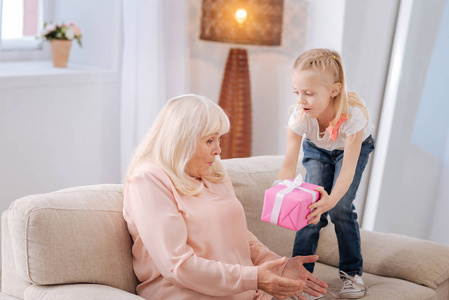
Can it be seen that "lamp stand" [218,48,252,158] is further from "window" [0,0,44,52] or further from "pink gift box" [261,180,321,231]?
"pink gift box" [261,180,321,231]

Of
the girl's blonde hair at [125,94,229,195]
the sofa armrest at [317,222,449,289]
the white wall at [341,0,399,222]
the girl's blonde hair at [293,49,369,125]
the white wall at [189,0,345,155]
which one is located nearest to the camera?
the girl's blonde hair at [125,94,229,195]

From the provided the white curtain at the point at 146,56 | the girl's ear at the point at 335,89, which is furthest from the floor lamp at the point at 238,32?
the girl's ear at the point at 335,89

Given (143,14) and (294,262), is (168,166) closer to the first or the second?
(294,262)

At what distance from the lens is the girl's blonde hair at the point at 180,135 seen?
173 centimetres

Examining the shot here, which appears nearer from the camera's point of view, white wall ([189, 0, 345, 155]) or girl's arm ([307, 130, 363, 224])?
girl's arm ([307, 130, 363, 224])

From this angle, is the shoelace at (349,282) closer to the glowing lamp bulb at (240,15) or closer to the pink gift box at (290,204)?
the pink gift box at (290,204)

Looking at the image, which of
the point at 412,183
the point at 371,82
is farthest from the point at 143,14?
the point at 412,183

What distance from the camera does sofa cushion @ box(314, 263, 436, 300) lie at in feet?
6.84

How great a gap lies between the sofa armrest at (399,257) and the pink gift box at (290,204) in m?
0.65

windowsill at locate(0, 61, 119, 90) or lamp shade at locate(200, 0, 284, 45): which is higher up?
lamp shade at locate(200, 0, 284, 45)

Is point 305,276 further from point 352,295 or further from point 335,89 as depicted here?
point 335,89

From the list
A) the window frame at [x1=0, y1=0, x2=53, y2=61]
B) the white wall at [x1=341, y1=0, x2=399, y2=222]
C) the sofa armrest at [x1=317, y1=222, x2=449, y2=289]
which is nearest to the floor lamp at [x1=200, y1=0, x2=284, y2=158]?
the white wall at [x1=341, y1=0, x2=399, y2=222]

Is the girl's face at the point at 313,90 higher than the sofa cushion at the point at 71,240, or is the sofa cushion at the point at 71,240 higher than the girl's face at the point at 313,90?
the girl's face at the point at 313,90

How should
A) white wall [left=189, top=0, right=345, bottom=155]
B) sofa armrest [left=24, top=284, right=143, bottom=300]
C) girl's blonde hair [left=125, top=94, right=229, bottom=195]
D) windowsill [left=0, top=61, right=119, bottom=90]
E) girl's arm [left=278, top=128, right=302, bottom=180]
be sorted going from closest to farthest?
1. sofa armrest [left=24, top=284, right=143, bottom=300]
2. girl's blonde hair [left=125, top=94, right=229, bottom=195]
3. girl's arm [left=278, top=128, right=302, bottom=180]
4. windowsill [left=0, top=61, right=119, bottom=90]
5. white wall [left=189, top=0, right=345, bottom=155]
